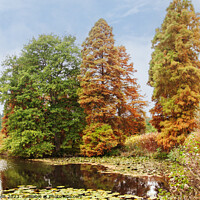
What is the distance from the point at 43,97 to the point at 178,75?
1036 centimetres

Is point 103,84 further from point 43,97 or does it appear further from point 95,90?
point 43,97

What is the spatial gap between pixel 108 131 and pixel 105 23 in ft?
27.2


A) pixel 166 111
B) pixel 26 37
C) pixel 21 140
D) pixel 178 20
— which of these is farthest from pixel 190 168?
pixel 26 37

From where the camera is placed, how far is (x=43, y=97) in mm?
15148

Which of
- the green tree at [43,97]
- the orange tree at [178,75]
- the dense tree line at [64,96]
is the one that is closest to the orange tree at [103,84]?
the dense tree line at [64,96]

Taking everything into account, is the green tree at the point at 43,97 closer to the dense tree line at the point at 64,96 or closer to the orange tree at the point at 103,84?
the dense tree line at the point at 64,96

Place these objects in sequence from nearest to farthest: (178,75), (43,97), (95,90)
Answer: (178,75) → (95,90) → (43,97)

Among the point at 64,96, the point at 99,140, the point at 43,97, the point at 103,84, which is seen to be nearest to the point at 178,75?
the point at 103,84

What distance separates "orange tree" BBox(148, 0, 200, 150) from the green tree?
686 cm

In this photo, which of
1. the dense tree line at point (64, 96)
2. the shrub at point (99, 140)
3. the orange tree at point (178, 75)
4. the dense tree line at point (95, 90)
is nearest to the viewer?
the orange tree at point (178, 75)

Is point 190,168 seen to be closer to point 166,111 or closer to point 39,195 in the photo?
point 39,195

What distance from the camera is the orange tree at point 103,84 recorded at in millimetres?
13070

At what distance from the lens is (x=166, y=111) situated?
A: 10.0 m

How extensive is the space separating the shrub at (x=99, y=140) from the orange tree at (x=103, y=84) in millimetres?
102
